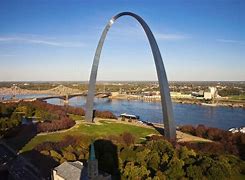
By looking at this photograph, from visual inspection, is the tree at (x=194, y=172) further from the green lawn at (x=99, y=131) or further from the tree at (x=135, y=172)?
the green lawn at (x=99, y=131)

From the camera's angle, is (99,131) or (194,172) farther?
(99,131)

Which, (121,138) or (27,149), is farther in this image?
(121,138)

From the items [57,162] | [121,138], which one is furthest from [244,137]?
[57,162]

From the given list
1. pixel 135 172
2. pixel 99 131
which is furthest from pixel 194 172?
pixel 99 131

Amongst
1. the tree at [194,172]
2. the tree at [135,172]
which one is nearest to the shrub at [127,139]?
the tree at [135,172]

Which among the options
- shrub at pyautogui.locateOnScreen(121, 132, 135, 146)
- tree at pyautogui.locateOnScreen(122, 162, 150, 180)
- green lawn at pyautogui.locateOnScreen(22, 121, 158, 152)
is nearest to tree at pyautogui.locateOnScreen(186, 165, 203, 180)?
tree at pyautogui.locateOnScreen(122, 162, 150, 180)

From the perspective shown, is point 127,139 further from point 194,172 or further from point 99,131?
point 194,172

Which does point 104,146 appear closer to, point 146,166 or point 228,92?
point 146,166

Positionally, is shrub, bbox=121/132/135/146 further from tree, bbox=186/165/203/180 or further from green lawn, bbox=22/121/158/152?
tree, bbox=186/165/203/180
